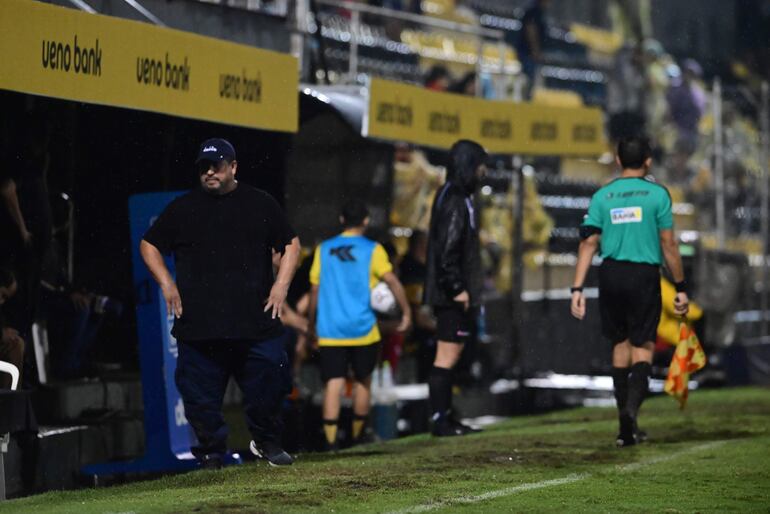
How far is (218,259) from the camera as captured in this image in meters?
9.83

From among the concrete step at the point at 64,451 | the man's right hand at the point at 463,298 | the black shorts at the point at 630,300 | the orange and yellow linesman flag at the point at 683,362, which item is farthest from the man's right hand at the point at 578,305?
the concrete step at the point at 64,451

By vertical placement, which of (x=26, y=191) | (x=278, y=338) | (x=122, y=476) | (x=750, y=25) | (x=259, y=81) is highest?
(x=750, y=25)

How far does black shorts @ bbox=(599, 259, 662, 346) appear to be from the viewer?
11547 millimetres

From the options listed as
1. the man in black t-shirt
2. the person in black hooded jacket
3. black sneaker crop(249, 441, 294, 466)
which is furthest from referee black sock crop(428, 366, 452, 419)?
the man in black t-shirt

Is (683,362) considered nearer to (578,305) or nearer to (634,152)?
(578,305)

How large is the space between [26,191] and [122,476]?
2.06 m

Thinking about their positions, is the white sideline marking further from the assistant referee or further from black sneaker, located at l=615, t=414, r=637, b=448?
the assistant referee

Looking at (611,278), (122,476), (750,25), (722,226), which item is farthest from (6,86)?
(750,25)

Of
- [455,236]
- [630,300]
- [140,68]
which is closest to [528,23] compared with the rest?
[455,236]

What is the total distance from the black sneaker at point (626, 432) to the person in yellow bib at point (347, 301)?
2.09 meters

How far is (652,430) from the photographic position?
13.0 m

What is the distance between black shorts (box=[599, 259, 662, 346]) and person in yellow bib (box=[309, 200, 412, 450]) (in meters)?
1.80

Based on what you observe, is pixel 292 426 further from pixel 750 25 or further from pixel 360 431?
pixel 750 25

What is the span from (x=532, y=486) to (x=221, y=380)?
1947 millimetres
